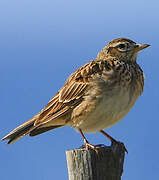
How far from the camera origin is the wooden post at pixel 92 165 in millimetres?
5168

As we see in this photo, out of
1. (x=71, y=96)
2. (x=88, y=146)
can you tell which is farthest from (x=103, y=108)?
(x=88, y=146)

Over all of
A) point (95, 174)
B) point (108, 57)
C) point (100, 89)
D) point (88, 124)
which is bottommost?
point (95, 174)

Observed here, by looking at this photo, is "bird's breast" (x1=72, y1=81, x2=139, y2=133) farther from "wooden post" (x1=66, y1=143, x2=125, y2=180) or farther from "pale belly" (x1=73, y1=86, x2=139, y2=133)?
"wooden post" (x1=66, y1=143, x2=125, y2=180)

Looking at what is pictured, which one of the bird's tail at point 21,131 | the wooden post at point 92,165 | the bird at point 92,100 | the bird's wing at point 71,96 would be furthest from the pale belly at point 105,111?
the wooden post at point 92,165

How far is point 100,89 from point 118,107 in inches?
17.7

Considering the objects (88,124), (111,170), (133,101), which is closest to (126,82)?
(133,101)

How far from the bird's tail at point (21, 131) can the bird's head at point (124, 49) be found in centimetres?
216

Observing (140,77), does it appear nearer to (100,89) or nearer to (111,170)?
(100,89)

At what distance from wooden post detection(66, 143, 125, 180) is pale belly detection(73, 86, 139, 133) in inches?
70.1

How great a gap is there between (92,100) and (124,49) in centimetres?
169

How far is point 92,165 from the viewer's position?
5203 millimetres

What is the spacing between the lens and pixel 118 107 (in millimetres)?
7289

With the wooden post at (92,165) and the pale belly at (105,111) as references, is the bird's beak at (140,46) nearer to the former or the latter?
the pale belly at (105,111)

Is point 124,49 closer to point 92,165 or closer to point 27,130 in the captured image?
point 27,130
